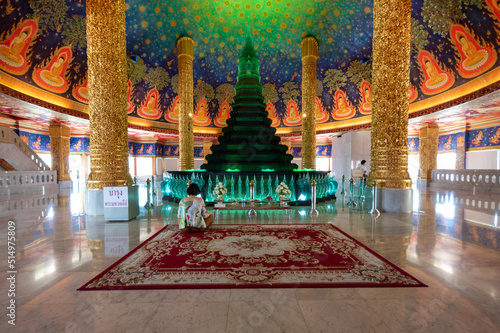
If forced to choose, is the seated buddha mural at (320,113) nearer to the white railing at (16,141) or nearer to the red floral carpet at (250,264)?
the red floral carpet at (250,264)

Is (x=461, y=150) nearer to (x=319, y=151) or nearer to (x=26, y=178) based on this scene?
(x=319, y=151)

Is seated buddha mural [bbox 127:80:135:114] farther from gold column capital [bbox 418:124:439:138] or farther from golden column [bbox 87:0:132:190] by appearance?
gold column capital [bbox 418:124:439:138]

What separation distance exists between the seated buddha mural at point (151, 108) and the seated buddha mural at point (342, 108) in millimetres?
15360

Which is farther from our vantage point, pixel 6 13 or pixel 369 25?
pixel 369 25

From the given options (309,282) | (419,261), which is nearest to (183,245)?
(309,282)

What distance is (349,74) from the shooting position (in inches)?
737

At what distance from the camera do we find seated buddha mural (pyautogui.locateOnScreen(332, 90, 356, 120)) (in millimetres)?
20094

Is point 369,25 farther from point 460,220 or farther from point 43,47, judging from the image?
point 43,47

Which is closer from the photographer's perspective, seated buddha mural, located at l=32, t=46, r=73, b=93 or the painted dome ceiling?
the painted dome ceiling

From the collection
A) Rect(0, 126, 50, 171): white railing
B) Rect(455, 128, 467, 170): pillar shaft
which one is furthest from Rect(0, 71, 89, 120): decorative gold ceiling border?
Rect(455, 128, 467, 170): pillar shaft

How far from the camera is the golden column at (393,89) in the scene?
6531 millimetres

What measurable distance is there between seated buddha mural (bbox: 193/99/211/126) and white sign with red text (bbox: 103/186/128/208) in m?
17.9

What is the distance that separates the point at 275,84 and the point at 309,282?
21367mm

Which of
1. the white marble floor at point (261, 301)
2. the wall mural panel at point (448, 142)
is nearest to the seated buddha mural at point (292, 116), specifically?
the wall mural panel at point (448, 142)
